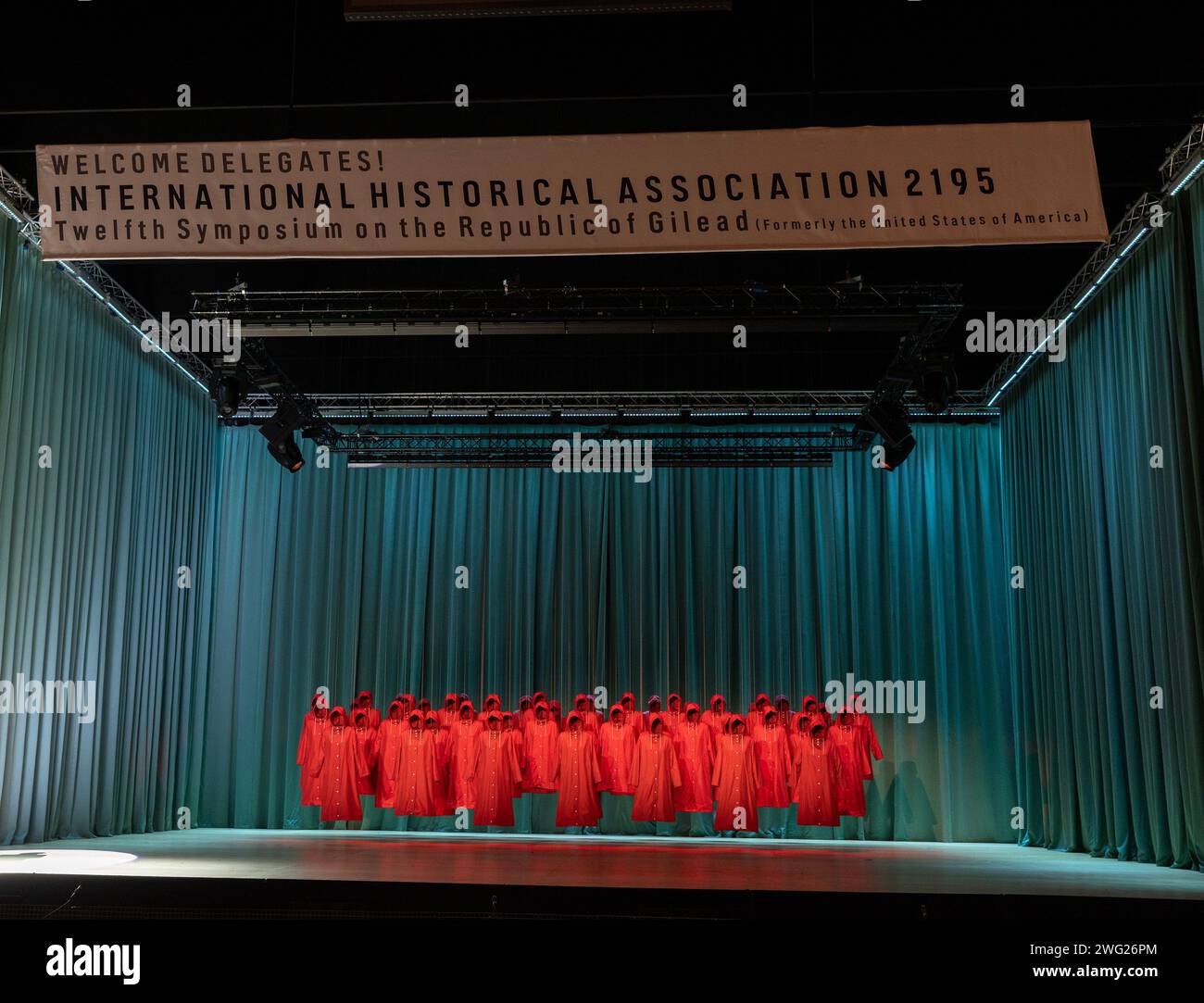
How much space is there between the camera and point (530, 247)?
19.5 ft

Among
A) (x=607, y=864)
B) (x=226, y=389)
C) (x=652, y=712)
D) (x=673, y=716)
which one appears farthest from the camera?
(x=652, y=712)

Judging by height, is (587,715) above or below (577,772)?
above

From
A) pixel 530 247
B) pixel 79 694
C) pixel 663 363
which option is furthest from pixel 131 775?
pixel 530 247

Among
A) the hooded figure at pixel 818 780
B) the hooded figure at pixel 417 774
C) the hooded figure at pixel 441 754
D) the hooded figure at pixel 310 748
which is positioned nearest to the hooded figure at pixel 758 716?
the hooded figure at pixel 818 780

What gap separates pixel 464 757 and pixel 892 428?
5074 millimetres

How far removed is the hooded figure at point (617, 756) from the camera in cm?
1140

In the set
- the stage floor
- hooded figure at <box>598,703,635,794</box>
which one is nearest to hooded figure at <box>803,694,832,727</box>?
the stage floor

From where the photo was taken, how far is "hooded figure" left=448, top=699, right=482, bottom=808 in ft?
36.3

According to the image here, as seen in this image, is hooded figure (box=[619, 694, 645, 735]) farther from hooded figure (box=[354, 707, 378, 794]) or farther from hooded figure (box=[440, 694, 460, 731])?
hooded figure (box=[354, 707, 378, 794])

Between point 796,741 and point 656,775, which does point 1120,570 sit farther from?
point 656,775

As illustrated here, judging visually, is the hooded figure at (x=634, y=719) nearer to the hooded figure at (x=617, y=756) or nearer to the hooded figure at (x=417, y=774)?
the hooded figure at (x=617, y=756)

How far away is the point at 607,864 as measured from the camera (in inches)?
290

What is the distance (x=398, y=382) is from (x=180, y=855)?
20.8 feet

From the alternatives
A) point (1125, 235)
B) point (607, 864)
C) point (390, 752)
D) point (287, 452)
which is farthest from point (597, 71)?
point (390, 752)
